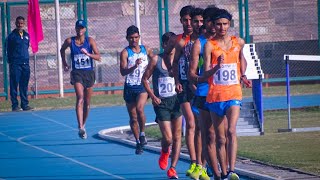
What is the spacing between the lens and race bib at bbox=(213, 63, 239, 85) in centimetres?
1299

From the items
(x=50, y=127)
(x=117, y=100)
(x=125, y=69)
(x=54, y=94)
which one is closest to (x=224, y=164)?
(x=125, y=69)

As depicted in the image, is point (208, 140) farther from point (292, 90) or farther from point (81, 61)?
point (292, 90)

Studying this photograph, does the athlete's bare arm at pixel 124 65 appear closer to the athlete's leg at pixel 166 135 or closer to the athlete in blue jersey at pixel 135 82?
the athlete in blue jersey at pixel 135 82

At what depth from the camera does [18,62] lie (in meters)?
29.1

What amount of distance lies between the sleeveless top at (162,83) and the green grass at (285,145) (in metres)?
1.77

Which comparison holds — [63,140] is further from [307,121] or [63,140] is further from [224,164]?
[224,164]

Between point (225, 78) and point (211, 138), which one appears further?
point (211, 138)

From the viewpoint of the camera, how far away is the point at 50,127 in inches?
953

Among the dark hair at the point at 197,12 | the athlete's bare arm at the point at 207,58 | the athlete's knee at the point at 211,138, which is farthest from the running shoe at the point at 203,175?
the dark hair at the point at 197,12

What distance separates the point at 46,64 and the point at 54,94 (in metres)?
1.30

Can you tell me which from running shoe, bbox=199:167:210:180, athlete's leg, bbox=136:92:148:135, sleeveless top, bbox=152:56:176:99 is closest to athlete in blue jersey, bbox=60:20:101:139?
athlete's leg, bbox=136:92:148:135

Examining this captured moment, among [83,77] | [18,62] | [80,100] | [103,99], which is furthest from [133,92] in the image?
[103,99]

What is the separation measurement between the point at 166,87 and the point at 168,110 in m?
0.41

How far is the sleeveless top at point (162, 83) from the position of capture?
1528 centimetres
